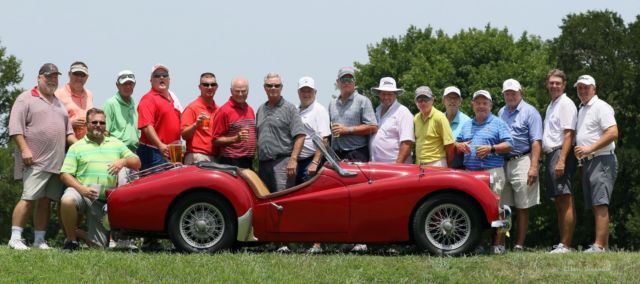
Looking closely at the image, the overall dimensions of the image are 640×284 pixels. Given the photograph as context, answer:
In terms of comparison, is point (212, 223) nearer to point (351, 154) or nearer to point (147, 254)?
point (147, 254)

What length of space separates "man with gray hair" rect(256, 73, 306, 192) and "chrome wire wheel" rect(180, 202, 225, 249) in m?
1.16

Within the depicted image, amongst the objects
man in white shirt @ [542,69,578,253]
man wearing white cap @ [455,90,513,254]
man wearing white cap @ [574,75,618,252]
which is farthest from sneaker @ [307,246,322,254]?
man wearing white cap @ [574,75,618,252]

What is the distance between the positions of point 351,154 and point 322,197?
70.0 inches

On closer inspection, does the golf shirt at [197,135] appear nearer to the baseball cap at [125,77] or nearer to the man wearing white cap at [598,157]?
the baseball cap at [125,77]

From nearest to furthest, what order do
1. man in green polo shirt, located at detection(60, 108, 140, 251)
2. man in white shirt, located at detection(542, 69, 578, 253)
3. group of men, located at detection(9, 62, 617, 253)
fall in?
man in green polo shirt, located at detection(60, 108, 140, 251) → group of men, located at detection(9, 62, 617, 253) → man in white shirt, located at detection(542, 69, 578, 253)

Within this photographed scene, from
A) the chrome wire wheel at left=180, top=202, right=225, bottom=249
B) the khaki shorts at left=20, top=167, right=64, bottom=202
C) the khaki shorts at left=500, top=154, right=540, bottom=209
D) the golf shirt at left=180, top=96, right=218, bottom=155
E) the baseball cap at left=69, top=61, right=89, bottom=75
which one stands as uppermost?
the baseball cap at left=69, top=61, right=89, bottom=75

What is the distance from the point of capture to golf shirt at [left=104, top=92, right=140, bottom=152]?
46.6 ft

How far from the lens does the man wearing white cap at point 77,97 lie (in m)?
14.3

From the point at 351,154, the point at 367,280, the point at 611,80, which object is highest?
→ the point at 611,80

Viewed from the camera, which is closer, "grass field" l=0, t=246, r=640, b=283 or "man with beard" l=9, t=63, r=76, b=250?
"grass field" l=0, t=246, r=640, b=283

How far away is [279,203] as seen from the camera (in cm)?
1270

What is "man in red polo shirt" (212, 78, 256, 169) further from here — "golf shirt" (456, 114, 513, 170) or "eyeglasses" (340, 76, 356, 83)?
"golf shirt" (456, 114, 513, 170)

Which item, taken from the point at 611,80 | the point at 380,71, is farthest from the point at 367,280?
the point at 380,71

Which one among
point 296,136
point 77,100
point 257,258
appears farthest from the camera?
point 77,100
